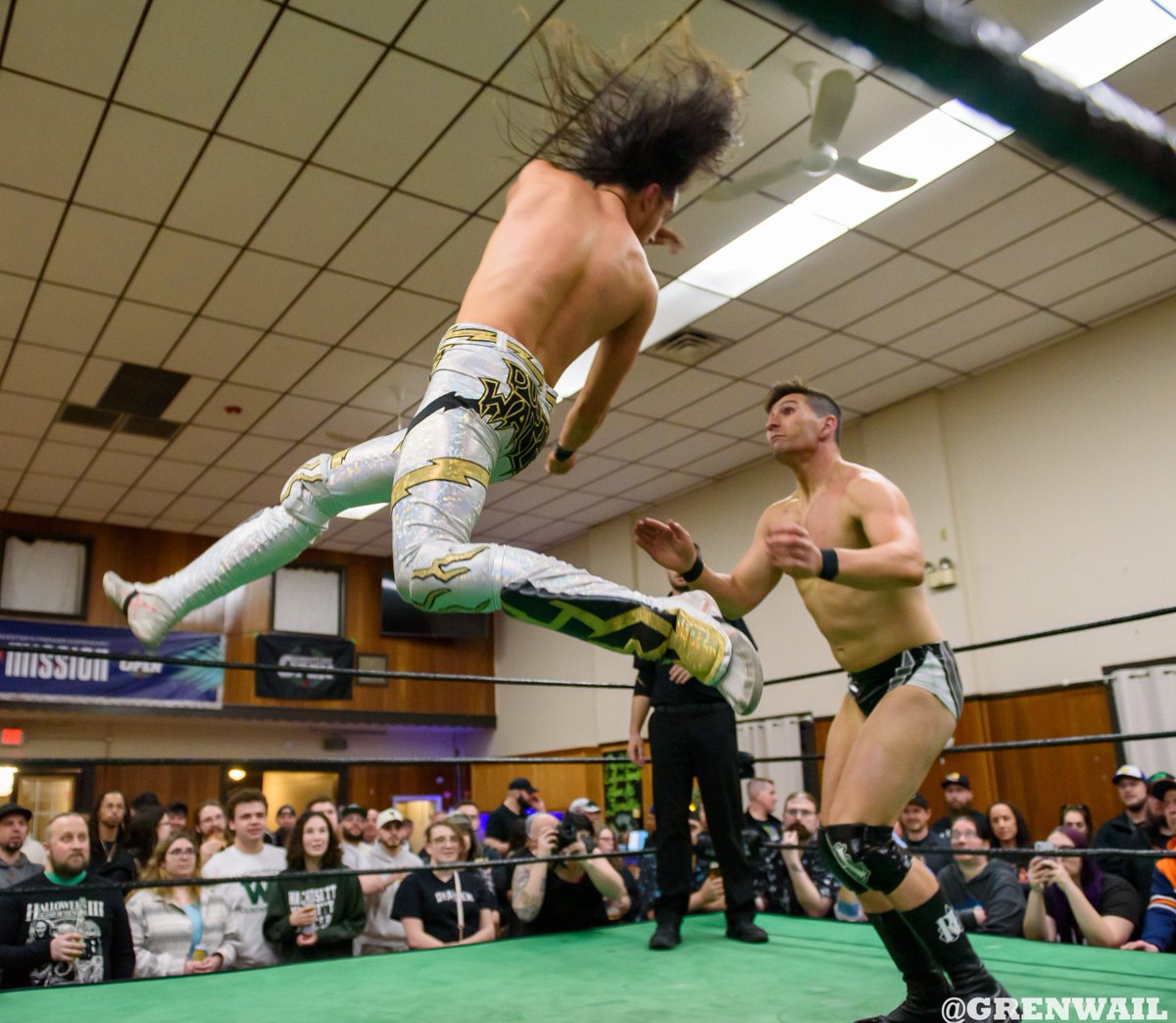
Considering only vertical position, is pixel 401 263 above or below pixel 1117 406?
above

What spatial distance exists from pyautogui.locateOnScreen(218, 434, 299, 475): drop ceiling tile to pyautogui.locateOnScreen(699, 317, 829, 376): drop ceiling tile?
10.4 feet

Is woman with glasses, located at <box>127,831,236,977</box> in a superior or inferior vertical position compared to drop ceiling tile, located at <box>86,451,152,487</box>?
inferior

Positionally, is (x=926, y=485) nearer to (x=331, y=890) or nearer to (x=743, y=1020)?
(x=331, y=890)

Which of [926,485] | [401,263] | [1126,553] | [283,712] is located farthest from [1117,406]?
[283,712]

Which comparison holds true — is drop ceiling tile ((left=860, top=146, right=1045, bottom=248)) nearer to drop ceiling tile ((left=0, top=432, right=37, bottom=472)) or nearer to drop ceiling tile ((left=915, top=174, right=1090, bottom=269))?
drop ceiling tile ((left=915, top=174, right=1090, bottom=269))

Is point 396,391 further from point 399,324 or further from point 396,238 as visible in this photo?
point 396,238

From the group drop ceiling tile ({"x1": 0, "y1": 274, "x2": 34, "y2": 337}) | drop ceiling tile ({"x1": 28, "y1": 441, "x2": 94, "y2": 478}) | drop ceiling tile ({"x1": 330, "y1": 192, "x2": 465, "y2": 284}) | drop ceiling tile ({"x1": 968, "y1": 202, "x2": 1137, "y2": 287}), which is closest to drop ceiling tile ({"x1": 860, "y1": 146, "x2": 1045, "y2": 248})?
drop ceiling tile ({"x1": 968, "y1": 202, "x2": 1137, "y2": 287})

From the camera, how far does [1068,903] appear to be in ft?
10.4

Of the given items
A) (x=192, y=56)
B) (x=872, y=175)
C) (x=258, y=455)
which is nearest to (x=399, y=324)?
(x=192, y=56)

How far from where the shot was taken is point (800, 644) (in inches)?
298

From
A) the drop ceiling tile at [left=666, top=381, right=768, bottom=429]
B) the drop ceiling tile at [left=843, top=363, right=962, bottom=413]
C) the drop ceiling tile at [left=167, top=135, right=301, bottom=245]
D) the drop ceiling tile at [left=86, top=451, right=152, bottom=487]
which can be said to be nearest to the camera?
the drop ceiling tile at [left=167, top=135, right=301, bottom=245]

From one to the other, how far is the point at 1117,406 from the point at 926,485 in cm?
132

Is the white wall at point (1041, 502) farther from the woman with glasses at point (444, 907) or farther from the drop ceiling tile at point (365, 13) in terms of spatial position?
the drop ceiling tile at point (365, 13)

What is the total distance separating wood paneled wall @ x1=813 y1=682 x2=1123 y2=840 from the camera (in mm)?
5719
